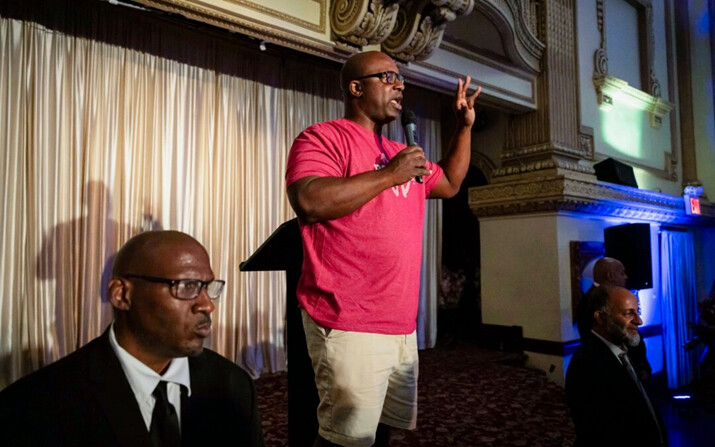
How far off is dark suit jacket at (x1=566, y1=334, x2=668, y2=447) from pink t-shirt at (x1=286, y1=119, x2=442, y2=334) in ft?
4.42

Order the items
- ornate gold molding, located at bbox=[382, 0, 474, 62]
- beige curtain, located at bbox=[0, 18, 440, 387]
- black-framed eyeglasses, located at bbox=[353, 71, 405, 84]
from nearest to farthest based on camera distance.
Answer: black-framed eyeglasses, located at bbox=[353, 71, 405, 84], beige curtain, located at bbox=[0, 18, 440, 387], ornate gold molding, located at bbox=[382, 0, 474, 62]

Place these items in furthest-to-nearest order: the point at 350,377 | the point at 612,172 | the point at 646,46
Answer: the point at 646,46
the point at 612,172
the point at 350,377

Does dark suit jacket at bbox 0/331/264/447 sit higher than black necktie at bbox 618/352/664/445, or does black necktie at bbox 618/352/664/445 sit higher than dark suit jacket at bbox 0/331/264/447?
dark suit jacket at bbox 0/331/264/447

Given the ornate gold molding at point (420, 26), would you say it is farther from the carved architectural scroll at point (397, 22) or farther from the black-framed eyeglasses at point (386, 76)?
the black-framed eyeglasses at point (386, 76)

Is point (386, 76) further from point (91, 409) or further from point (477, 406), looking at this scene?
point (477, 406)

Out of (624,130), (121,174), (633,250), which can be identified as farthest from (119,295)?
(624,130)

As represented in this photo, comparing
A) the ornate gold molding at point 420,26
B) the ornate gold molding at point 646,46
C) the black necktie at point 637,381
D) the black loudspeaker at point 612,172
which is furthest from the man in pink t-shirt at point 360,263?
the ornate gold molding at point 646,46

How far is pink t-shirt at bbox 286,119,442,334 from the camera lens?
1.39 metres

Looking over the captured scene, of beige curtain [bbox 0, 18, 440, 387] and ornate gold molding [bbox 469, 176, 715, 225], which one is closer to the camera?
beige curtain [bbox 0, 18, 440, 387]

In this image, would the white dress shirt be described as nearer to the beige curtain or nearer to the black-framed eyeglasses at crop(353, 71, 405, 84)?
the black-framed eyeglasses at crop(353, 71, 405, 84)

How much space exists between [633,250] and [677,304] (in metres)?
2.36

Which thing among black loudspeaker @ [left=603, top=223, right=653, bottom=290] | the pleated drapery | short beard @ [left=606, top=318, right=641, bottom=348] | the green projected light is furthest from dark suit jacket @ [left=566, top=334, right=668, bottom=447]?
the pleated drapery

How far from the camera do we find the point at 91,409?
1060 mm

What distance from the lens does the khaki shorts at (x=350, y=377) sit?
135cm
